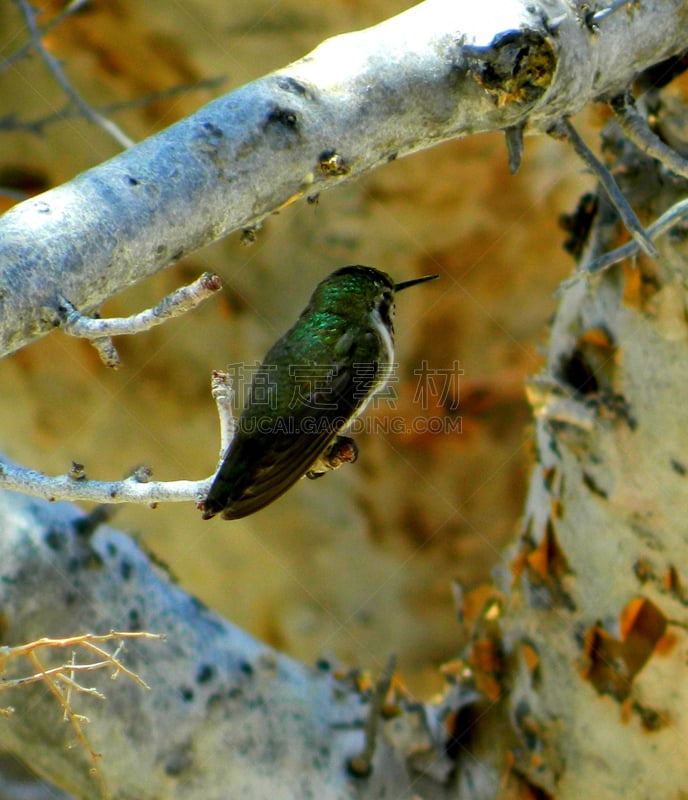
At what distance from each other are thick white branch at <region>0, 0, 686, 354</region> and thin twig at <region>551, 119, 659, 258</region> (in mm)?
87

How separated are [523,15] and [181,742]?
66.0 inches

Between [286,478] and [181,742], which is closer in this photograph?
[286,478]

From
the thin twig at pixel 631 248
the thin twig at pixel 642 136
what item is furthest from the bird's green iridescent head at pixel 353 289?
the thin twig at pixel 642 136

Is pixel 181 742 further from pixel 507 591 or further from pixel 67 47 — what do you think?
pixel 67 47

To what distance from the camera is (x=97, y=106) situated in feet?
13.3

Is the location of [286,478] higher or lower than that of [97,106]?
higher

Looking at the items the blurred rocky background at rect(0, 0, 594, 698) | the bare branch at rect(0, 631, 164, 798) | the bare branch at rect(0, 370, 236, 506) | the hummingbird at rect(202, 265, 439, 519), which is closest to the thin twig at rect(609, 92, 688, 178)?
the hummingbird at rect(202, 265, 439, 519)

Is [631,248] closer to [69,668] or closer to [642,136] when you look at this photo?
[642,136]

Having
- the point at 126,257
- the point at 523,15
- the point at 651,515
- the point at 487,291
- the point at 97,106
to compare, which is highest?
the point at 523,15

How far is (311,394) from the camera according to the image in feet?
6.43

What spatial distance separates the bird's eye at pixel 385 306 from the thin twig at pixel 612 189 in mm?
613

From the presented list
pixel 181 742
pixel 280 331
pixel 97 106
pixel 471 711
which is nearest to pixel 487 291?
pixel 280 331

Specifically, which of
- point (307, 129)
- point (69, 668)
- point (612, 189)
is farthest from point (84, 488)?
point (612, 189)

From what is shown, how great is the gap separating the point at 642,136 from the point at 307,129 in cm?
67
